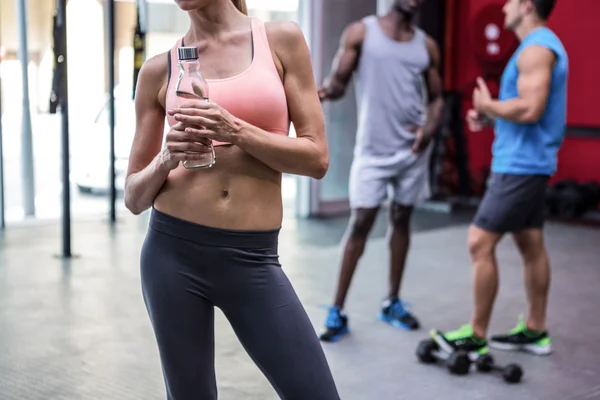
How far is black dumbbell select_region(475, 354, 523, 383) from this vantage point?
3191mm

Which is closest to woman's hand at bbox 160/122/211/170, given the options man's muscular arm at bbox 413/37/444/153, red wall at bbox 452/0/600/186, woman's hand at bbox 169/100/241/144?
woman's hand at bbox 169/100/241/144

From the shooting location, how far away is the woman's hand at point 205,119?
151 centimetres

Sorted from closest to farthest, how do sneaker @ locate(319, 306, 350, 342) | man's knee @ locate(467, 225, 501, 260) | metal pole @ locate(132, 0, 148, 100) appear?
man's knee @ locate(467, 225, 501, 260), sneaker @ locate(319, 306, 350, 342), metal pole @ locate(132, 0, 148, 100)

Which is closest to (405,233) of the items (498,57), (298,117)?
(298,117)

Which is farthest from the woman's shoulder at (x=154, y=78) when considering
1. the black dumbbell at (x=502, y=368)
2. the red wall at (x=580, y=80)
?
the red wall at (x=580, y=80)

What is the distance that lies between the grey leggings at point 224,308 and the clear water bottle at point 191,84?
0.13m

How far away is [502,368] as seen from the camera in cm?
329

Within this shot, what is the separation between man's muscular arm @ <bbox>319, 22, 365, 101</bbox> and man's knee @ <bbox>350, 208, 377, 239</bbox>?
54 cm

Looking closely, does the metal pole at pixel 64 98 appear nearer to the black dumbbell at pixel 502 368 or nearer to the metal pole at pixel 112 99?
the metal pole at pixel 112 99

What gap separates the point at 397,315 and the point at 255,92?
A: 2530mm

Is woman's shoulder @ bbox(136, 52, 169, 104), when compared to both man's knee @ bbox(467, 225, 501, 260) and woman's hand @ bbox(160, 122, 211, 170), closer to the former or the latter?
woman's hand @ bbox(160, 122, 211, 170)

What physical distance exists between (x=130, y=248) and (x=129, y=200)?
4012 millimetres

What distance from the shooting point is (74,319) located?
4.01 metres

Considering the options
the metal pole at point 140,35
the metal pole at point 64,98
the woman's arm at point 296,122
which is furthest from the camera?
the metal pole at point 140,35
